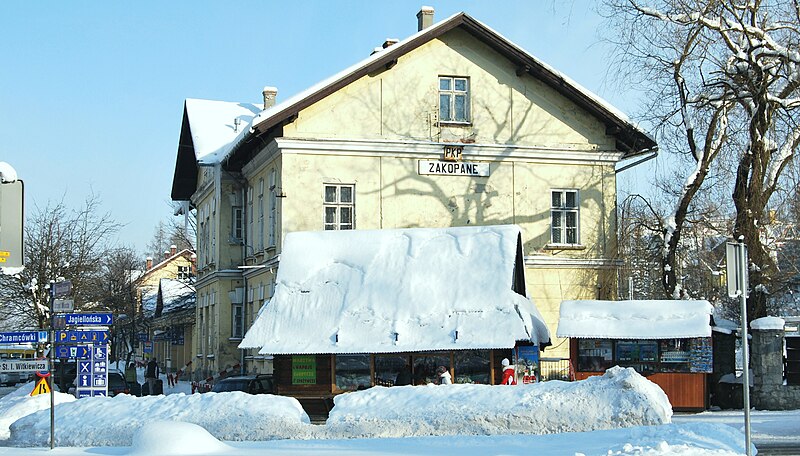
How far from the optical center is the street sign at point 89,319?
20141 millimetres

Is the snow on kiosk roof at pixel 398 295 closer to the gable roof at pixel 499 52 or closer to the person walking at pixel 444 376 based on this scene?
the person walking at pixel 444 376

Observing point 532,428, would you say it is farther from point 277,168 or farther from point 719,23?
point 277,168

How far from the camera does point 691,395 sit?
24500 millimetres

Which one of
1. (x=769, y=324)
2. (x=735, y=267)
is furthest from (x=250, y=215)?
(x=735, y=267)

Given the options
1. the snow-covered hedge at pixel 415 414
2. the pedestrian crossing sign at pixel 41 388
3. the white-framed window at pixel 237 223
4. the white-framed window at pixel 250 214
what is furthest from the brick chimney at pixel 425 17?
the snow-covered hedge at pixel 415 414

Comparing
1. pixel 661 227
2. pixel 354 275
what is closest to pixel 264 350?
pixel 354 275

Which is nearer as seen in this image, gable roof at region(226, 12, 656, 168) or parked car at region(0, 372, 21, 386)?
gable roof at region(226, 12, 656, 168)

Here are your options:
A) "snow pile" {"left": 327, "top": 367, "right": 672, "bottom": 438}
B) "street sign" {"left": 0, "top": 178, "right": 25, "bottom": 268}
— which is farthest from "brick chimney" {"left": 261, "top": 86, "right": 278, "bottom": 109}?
"street sign" {"left": 0, "top": 178, "right": 25, "bottom": 268}

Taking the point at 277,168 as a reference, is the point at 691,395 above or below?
below

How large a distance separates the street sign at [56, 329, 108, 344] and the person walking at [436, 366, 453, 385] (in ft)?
23.1

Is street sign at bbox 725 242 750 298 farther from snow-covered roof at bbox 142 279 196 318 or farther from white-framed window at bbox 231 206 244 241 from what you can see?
snow-covered roof at bbox 142 279 196 318

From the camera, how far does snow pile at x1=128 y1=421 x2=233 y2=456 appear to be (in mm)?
14336

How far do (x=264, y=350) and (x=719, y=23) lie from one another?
527 inches

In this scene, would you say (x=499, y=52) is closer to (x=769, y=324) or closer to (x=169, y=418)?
(x=769, y=324)
